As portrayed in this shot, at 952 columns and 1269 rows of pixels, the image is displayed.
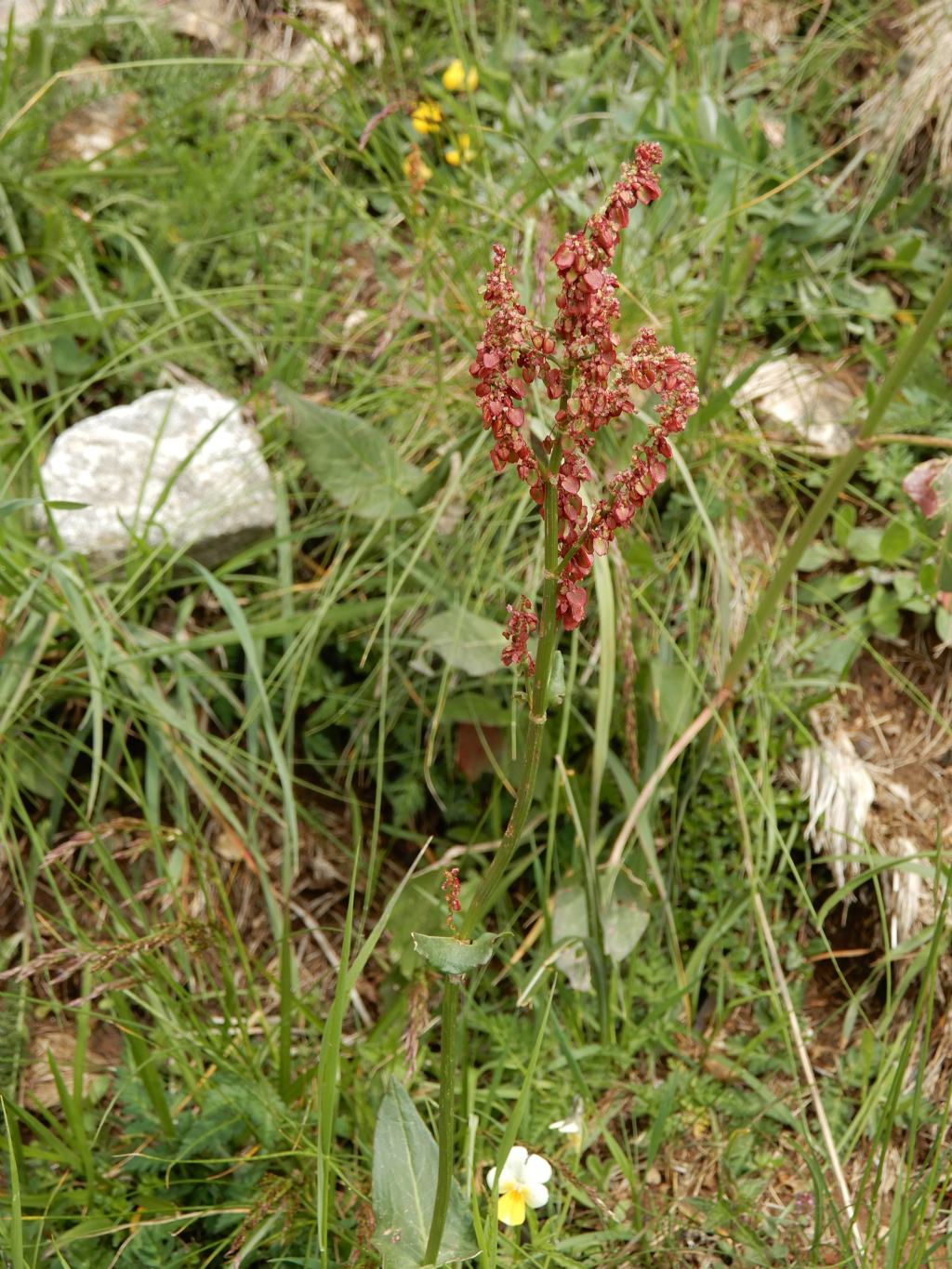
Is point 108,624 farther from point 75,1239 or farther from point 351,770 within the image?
point 75,1239

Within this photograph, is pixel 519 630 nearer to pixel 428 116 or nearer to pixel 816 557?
pixel 816 557

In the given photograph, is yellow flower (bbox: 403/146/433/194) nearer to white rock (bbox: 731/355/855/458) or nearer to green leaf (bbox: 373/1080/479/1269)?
white rock (bbox: 731/355/855/458)

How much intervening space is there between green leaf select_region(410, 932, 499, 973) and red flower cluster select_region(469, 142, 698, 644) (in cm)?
35

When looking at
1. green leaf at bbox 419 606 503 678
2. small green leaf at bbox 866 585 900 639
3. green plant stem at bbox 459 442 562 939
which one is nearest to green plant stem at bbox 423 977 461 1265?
green plant stem at bbox 459 442 562 939

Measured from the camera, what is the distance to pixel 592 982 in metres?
2.06

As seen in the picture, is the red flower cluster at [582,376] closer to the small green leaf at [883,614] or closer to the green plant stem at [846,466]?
the green plant stem at [846,466]

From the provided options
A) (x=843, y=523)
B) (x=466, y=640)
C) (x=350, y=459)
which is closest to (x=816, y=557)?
(x=843, y=523)

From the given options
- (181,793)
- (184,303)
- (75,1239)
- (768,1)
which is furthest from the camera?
(768,1)

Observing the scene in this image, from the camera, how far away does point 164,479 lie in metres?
2.58

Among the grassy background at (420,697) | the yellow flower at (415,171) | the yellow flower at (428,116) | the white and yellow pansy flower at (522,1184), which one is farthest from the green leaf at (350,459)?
the white and yellow pansy flower at (522,1184)

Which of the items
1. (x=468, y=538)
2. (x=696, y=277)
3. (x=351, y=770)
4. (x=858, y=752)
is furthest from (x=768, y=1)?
(x=351, y=770)

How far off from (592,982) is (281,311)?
5.70ft

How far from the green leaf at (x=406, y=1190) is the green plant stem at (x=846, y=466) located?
3.31 feet

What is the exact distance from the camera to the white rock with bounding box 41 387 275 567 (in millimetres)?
2467
